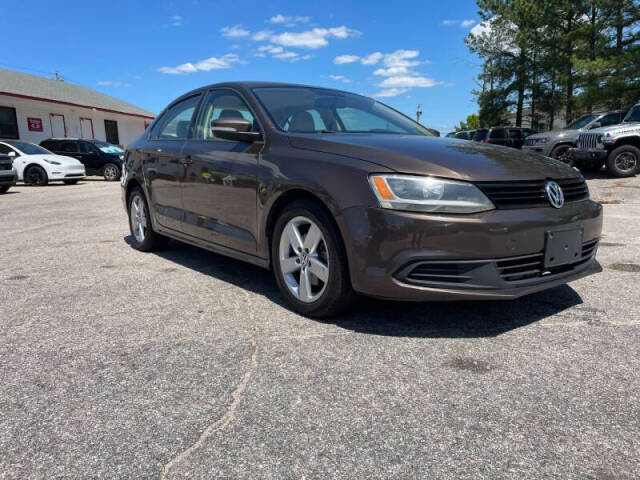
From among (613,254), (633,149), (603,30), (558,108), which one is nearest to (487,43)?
(558,108)

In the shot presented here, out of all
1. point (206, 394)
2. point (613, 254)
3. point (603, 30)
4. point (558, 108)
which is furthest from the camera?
point (558, 108)

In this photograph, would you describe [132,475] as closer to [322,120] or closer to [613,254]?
[322,120]

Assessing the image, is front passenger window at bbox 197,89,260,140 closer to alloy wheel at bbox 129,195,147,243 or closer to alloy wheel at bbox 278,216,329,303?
alloy wheel at bbox 278,216,329,303

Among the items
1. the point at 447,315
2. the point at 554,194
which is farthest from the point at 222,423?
the point at 554,194

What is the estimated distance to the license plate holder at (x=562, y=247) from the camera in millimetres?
2762

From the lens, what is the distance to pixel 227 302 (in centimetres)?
350

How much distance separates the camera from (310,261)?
3.05 meters

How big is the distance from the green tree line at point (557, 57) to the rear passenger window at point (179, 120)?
20.5 m

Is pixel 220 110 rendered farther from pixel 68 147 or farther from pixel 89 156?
pixel 68 147

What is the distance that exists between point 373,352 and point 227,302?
1.30m

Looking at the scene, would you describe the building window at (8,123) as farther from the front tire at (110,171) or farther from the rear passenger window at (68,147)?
the front tire at (110,171)

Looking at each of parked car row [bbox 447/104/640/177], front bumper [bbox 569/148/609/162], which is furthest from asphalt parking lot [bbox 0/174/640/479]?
parked car row [bbox 447/104/640/177]

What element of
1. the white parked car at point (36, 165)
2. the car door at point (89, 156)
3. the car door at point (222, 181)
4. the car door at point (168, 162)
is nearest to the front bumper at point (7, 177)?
the white parked car at point (36, 165)

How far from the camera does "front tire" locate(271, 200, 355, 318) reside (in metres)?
2.87
